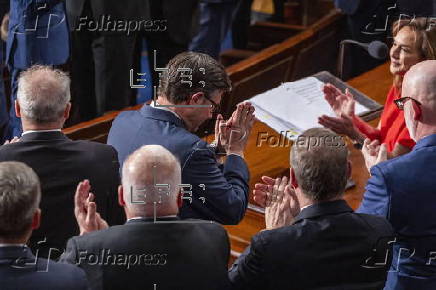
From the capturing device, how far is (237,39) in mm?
6121

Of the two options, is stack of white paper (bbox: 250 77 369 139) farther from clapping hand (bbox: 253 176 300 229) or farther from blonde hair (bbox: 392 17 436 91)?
clapping hand (bbox: 253 176 300 229)

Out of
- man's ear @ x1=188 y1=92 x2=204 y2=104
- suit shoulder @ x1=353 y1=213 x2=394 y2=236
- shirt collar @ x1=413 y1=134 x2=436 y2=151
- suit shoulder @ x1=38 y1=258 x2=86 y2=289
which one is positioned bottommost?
suit shoulder @ x1=38 y1=258 x2=86 y2=289

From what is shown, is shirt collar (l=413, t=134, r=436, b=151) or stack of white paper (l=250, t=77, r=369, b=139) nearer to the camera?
shirt collar (l=413, t=134, r=436, b=151)

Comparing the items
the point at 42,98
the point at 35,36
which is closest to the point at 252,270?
the point at 42,98

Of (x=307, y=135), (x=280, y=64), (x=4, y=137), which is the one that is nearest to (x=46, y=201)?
(x=307, y=135)

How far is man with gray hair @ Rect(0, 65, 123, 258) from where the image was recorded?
102 inches

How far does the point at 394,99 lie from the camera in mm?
3322

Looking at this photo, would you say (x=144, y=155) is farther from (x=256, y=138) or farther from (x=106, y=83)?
(x=106, y=83)

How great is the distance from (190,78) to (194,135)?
0.21 metres

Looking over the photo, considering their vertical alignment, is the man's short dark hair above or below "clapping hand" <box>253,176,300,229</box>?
above

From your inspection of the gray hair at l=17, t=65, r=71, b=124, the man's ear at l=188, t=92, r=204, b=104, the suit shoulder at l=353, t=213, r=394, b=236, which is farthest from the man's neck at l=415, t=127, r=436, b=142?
the gray hair at l=17, t=65, r=71, b=124

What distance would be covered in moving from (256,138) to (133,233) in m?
1.52

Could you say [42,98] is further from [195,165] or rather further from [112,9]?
[112,9]

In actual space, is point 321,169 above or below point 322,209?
above
